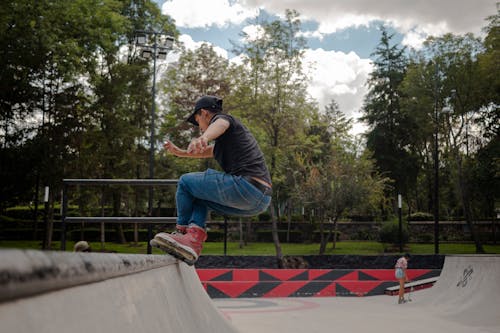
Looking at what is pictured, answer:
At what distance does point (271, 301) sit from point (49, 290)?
1465 centimetres

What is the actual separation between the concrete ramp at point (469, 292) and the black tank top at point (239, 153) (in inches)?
300

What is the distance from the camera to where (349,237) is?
36.8m

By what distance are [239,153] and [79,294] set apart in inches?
101

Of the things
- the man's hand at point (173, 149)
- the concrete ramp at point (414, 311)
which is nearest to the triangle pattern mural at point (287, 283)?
the concrete ramp at point (414, 311)

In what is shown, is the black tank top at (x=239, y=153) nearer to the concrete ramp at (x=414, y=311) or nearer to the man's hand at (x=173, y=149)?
the man's hand at (x=173, y=149)

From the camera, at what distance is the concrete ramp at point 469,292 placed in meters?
9.73

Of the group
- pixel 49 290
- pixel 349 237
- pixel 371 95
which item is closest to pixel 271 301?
pixel 49 290

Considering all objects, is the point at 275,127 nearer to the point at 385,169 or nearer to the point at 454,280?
the point at 454,280

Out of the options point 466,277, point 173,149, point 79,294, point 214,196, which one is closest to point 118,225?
point 466,277

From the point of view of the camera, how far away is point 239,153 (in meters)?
3.60

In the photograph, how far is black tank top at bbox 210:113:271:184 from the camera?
11.6 feet

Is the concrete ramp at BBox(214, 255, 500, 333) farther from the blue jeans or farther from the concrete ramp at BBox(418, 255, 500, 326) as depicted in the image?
the blue jeans

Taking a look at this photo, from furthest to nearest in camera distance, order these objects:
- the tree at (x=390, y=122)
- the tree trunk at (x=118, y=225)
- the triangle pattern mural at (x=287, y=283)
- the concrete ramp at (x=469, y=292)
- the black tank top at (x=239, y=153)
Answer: the tree at (x=390, y=122)
the tree trunk at (x=118, y=225)
the triangle pattern mural at (x=287, y=283)
the concrete ramp at (x=469, y=292)
the black tank top at (x=239, y=153)

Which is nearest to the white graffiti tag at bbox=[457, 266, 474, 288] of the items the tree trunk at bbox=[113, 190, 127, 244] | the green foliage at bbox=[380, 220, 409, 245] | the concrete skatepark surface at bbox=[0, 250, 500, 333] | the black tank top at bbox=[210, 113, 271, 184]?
the concrete skatepark surface at bbox=[0, 250, 500, 333]
